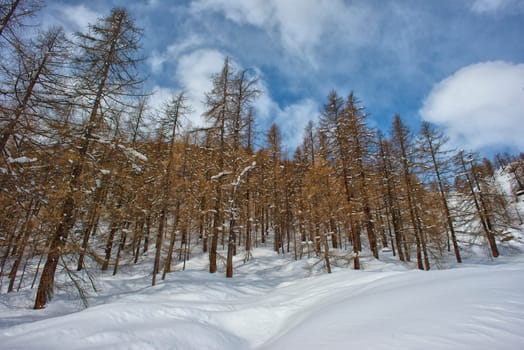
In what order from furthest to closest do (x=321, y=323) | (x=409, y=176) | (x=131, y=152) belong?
(x=409, y=176), (x=131, y=152), (x=321, y=323)

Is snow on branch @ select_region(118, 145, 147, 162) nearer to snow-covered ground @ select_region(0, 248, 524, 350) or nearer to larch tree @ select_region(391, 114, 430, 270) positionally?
snow-covered ground @ select_region(0, 248, 524, 350)

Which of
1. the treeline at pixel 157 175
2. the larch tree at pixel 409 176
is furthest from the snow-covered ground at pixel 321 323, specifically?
the larch tree at pixel 409 176

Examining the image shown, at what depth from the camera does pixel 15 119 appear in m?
4.18

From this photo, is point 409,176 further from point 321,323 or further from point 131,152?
point 131,152

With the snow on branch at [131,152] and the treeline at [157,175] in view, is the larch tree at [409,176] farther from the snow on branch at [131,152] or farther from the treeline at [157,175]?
the snow on branch at [131,152]

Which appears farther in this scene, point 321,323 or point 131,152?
point 131,152

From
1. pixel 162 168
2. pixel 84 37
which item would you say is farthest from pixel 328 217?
pixel 84 37

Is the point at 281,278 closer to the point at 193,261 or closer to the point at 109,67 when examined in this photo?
the point at 193,261

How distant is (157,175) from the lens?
1418 centimetres

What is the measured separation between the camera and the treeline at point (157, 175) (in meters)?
5.09

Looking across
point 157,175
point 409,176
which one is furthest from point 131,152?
point 409,176

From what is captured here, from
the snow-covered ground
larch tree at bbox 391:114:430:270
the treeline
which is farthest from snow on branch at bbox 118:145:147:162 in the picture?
larch tree at bbox 391:114:430:270

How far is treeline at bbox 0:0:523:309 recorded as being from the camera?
16.7 feet

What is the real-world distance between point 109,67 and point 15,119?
550 cm
